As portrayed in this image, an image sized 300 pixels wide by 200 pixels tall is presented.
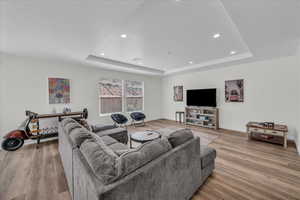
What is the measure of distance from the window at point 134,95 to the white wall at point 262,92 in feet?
9.86

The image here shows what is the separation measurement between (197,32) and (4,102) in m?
5.02

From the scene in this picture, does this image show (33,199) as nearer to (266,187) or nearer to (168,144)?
(168,144)

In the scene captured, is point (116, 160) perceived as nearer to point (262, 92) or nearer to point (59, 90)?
point (59, 90)

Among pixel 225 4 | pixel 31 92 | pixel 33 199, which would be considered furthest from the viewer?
pixel 31 92

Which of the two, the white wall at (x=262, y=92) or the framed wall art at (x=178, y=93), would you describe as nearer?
the white wall at (x=262, y=92)

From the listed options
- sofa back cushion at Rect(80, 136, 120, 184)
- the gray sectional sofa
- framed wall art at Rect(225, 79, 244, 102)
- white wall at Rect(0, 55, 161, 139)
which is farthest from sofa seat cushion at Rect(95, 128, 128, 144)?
framed wall art at Rect(225, 79, 244, 102)

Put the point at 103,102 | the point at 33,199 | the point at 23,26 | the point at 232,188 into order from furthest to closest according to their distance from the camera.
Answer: the point at 103,102, the point at 23,26, the point at 232,188, the point at 33,199

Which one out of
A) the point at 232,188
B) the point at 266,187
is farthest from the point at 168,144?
the point at 266,187

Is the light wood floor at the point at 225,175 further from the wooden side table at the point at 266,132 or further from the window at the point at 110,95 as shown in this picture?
the window at the point at 110,95

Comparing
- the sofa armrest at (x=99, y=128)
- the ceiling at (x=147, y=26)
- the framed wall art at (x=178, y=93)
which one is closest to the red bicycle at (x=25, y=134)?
the sofa armrest at (x=99, y=128)

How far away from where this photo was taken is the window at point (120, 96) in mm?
5036

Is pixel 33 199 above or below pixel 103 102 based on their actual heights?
below

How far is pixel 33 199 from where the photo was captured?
5.28ft

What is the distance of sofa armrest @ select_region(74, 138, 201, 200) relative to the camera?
84cm
